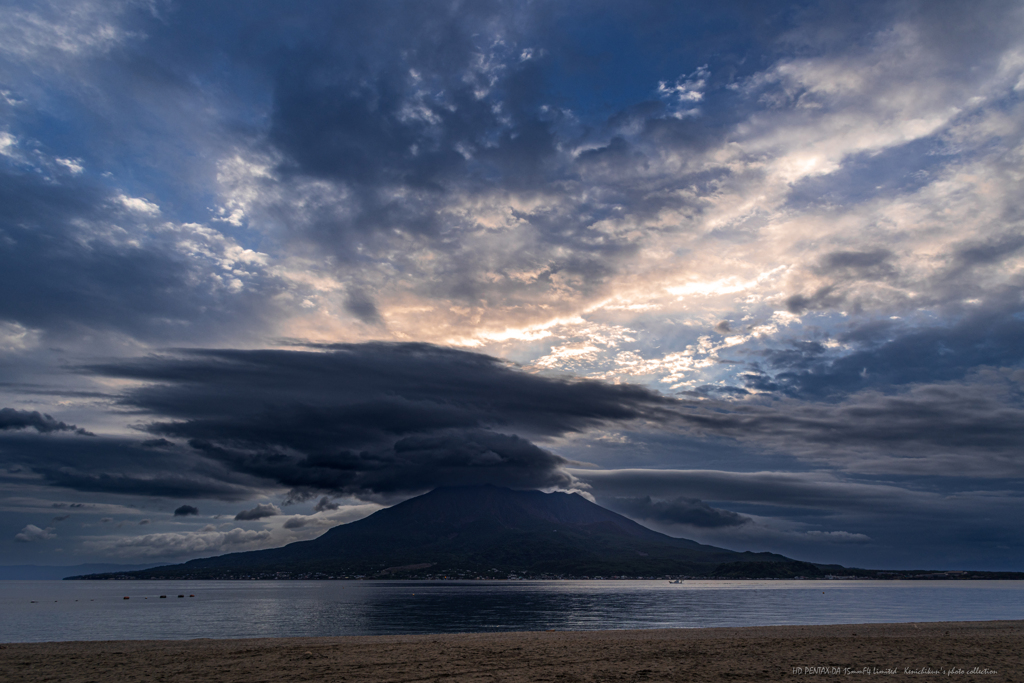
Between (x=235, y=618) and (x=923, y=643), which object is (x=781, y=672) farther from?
(x=235, y=618)

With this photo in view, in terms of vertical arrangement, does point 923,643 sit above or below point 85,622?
above

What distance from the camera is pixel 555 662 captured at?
101ft

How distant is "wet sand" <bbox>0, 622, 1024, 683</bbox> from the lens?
26375 mm

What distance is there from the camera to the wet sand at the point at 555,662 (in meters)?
26.4

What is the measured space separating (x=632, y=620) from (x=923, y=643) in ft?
167

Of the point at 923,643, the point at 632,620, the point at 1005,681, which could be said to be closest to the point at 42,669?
the point at 1005,681

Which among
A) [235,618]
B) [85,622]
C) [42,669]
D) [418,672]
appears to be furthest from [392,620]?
[418,672]

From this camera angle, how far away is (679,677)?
2505 cm

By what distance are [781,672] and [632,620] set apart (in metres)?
62.8

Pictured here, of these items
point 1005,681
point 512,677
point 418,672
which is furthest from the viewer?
point 418,672

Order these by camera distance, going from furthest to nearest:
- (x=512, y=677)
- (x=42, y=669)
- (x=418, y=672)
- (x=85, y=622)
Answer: (x=85, y=622) → (x=42, y=669) → (x=418, y=672) → (x=512, y=677)

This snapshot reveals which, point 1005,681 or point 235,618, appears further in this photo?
point 235,618

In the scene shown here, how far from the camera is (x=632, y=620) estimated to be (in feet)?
277

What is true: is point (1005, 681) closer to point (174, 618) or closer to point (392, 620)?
point (392, 620)
